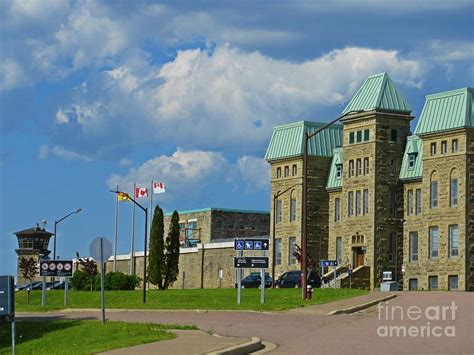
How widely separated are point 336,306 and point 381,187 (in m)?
33.0

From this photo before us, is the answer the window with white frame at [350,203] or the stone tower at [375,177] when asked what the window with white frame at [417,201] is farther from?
the window with white frame at [350,203]

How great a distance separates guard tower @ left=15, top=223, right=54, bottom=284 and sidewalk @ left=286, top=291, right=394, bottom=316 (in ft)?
180

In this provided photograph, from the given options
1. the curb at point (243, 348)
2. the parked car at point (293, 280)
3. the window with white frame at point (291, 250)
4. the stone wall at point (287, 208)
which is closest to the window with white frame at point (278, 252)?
the stone wall at point (287, 208)

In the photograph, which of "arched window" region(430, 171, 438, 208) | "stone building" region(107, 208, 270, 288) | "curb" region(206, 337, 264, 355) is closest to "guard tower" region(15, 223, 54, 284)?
"stone building" region(107, 208, 270, 288)

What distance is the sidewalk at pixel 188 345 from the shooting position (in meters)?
23.2

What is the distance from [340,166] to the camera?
79.8 m

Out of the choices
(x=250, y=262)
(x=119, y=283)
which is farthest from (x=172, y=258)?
(x=250, y=262)

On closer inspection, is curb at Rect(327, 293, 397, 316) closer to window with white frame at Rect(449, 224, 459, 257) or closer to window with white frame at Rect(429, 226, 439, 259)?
window with white frame at Rect(449, 224, 459, 257)

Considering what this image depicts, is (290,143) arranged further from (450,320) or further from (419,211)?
(450,320)

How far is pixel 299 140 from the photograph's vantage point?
268 ft

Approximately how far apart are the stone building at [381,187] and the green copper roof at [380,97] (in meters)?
0.07

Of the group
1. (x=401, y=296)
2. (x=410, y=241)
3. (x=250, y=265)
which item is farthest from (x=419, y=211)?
(x=250, y=265)

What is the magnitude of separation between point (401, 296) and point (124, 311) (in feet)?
40.1

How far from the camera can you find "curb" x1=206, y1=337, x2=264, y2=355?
22.9 meters
